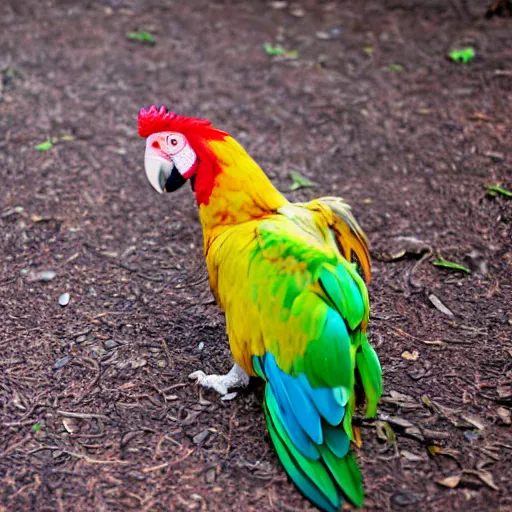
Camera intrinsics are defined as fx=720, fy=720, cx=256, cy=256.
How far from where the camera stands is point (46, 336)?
349cm

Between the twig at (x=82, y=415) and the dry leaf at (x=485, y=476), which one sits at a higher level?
the dry leaf at (x=485, y=476)

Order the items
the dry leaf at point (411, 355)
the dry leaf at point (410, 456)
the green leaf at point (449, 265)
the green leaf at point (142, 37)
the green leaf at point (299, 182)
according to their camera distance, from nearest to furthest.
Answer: the dry leaf at point (410, 456), the dry leaf at point (411, 355), the green leaf at point (449, 265), the green leaf at point (299, 182), the green leaf at point (142, 37)

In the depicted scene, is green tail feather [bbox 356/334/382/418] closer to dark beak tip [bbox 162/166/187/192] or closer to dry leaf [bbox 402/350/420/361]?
dry leaf [bbox 402/350/420/361]

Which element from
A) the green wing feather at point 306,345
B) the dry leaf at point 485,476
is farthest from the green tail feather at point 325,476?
the dry leaf at point 485,476

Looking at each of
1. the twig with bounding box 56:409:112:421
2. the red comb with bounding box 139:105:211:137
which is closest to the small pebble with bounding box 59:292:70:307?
the twig with bounding box 56:409:112:421

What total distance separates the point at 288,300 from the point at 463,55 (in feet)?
13.0

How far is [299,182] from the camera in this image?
4.67 m

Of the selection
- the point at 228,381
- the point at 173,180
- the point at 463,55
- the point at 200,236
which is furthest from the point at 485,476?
the point at 463,55

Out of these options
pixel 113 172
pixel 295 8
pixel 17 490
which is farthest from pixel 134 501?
pixel 295 8

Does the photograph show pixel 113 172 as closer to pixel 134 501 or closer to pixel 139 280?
pixel 139 280

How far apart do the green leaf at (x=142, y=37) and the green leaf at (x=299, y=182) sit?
230 centimetres

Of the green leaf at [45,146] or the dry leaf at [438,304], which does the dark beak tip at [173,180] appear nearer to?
the dry leaf at [438,304]

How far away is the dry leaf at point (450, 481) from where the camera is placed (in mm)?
2713

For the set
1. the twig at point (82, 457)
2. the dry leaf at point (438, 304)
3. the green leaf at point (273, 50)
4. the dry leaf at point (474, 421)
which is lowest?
the twig at point (82, 457)
